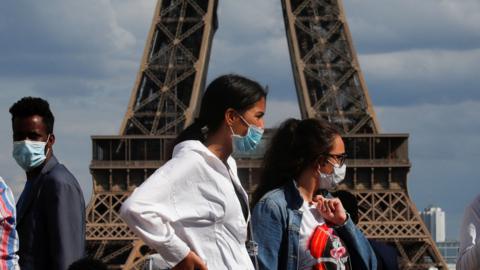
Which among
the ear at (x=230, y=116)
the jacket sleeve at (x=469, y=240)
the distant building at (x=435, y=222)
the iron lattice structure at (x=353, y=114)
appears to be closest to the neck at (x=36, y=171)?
the ear at (x=230, y=116)

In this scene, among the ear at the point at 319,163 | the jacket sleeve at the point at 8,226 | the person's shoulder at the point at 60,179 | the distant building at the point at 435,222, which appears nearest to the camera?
the jacket sleeve at the point at 8,226

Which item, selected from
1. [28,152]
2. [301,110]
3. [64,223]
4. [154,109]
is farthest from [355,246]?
[301,110]

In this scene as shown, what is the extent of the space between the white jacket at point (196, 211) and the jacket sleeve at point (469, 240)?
1504 millimetres

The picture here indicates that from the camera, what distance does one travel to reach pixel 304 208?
7969 millimetres

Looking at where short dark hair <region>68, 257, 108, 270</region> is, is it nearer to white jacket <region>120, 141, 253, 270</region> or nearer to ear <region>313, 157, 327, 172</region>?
white jacket <region>120, 141, 253, 270</region>

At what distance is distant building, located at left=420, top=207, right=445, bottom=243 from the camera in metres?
187

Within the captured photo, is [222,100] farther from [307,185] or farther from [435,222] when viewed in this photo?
[435,222]

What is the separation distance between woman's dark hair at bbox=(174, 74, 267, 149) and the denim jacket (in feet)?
2.95

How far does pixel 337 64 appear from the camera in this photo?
165 ft

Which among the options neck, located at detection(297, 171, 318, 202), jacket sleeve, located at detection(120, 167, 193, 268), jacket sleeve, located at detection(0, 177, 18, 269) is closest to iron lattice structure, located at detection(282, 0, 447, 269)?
neck, located at detection(297, 171, 318, 202)

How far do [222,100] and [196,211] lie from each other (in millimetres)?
678

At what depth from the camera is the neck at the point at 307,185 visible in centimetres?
808

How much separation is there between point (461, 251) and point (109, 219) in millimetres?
37953

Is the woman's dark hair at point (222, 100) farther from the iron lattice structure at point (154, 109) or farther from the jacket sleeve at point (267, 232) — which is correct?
the iron lattice structure at point (154, 109)
